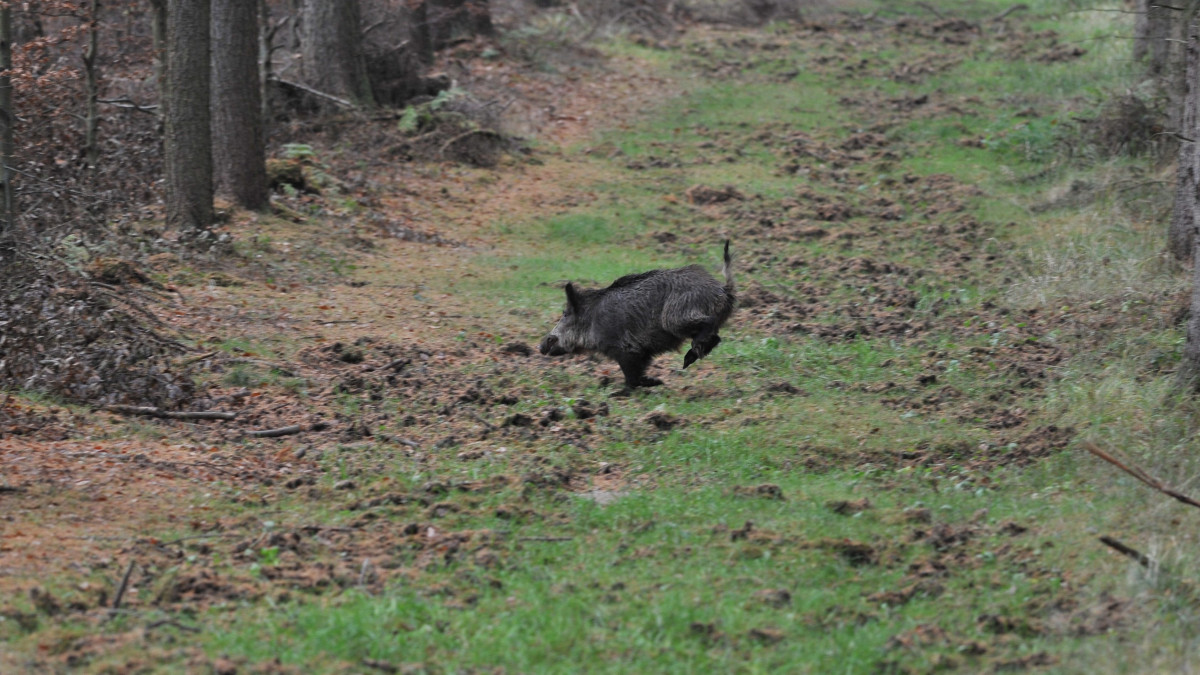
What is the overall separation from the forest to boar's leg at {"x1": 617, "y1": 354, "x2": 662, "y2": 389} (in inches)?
1.2

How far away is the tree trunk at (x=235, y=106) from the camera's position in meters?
14.5

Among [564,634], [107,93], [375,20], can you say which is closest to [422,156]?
[375,20]

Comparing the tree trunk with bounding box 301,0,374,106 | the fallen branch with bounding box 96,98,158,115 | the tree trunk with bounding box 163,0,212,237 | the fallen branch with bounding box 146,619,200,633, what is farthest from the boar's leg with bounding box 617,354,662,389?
the tree trunk with bounding box 301,0,374,106

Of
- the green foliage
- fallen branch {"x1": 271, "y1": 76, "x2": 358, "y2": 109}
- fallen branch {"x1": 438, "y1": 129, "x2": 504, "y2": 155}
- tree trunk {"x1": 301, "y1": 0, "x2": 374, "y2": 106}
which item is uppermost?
tree trunk {"x1": 301, "y1": 0, "x2": 374, "y2": 106}

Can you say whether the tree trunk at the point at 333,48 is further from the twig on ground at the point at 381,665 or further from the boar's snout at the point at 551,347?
the twig on ground at the point at 381,665

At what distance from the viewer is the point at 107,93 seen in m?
17.5

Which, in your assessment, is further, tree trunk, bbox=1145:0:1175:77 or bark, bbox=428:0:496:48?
bark, bbox=428:0:496:48

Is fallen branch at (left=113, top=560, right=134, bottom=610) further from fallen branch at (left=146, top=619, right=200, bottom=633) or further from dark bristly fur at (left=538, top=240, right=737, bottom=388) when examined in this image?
dark bristly fur at (left=538, top=240, right=737, bottom=388)

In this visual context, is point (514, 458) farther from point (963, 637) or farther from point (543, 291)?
point (543, 291)

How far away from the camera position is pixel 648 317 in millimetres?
10164

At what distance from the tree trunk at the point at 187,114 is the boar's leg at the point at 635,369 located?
5.97 metres

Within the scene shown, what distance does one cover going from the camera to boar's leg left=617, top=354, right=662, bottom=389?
10.3 meters

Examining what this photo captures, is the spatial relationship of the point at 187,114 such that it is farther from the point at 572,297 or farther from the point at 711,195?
the point at 711,195

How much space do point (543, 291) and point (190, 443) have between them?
6.52 metres
